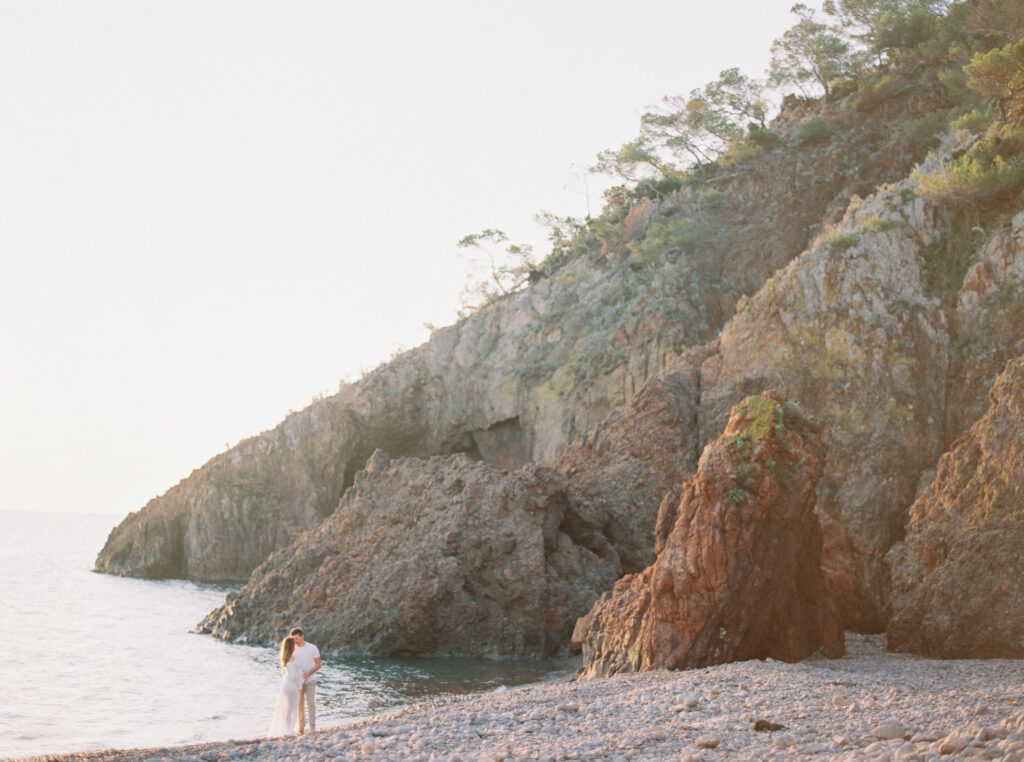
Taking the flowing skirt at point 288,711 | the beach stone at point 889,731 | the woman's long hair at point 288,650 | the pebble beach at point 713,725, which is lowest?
the flowing skirt at point 288,711

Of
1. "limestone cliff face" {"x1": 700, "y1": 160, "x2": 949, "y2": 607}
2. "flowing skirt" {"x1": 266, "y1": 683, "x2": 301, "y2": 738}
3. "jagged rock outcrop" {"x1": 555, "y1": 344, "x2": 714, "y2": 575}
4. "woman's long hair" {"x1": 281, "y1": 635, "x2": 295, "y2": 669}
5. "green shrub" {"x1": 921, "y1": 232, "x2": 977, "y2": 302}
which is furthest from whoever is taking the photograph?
"jagged rock outcrop" {"x1": 555, "y1": 344, "x2": 714, "y2": 575}

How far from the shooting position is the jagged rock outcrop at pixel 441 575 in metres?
25.1

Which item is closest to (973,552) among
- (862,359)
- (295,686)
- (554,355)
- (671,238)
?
(862,359)

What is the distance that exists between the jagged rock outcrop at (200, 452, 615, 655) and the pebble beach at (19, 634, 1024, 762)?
1020 cm

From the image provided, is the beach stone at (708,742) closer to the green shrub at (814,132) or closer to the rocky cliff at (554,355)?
the rocky cliff at (554,355)

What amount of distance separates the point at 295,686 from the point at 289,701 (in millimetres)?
239

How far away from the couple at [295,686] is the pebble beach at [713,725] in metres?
1.77

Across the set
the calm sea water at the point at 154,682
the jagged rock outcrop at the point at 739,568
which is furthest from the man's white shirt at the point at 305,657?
the jagged rock outcrop at the point at 739,568

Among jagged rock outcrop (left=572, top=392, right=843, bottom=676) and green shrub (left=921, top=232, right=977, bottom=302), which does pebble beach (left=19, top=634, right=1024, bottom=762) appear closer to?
jagged rock outcrop (left=572, top=392, right=843, bottom=676)

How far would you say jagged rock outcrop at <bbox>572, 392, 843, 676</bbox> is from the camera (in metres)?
16.4

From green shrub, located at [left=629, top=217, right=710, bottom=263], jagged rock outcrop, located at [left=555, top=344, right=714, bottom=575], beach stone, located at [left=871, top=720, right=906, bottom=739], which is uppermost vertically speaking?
green shrub, located at [left=629, top=217, right=710, bottom=263]

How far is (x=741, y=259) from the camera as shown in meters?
43.9

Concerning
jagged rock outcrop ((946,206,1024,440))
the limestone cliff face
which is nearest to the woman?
the limestone cliff face

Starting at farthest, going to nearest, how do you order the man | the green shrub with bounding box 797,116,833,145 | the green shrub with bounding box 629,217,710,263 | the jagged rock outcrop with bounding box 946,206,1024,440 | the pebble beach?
the green shrub with bounding box 797,116,833,145 < the green shrub with bounding box 629,217,710,263 < the jagged rock outcrop with bounding box 946,206,1024,440 < the man < the pebble beach
